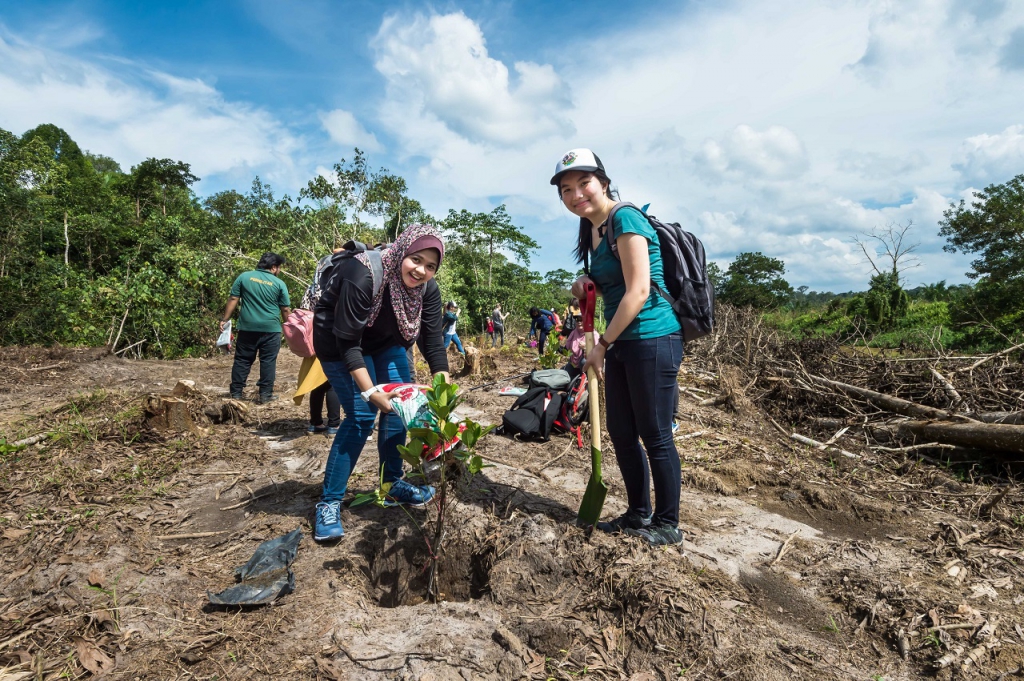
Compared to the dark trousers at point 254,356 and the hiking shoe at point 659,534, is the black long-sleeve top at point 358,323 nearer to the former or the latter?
the hiking shoe at point 659,534

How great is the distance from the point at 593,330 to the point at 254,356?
4585mm

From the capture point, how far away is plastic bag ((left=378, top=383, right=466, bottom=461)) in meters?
2.49

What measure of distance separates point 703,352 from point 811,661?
25.8 feet

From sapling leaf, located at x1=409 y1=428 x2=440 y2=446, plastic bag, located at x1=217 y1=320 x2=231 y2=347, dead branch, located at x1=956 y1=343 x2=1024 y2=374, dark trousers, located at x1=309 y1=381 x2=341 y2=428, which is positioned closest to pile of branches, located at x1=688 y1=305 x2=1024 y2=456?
dead branch, located at x1=956 y1=343 x2=1024 y2=374

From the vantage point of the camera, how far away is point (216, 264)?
1591 centimetres

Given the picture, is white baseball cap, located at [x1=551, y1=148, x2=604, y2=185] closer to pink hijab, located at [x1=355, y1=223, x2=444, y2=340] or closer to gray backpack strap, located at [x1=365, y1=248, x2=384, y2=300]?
pink hijab, located at [x1=355, y1=223, x2=444, y2=340]

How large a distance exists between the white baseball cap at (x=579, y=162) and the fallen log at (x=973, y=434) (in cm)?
374

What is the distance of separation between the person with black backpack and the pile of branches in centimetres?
385

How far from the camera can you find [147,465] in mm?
3701

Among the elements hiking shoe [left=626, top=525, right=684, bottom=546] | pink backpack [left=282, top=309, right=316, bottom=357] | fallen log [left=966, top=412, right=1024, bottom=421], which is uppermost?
pink backpack [left=282, top=309, right=316, bottom=357]

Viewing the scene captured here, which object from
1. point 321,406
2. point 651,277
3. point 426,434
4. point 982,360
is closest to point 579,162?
point 651,277

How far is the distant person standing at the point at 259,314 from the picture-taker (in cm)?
559

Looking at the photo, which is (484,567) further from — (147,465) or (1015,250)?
(1015,250)

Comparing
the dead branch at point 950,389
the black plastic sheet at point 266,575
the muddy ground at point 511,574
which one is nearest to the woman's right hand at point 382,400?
the muddy ground at point 511,574
